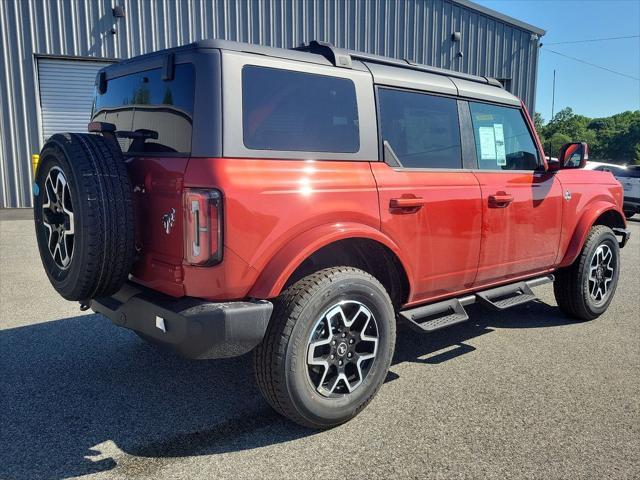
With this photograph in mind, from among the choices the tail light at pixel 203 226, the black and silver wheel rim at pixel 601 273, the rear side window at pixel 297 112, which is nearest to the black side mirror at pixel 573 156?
the black and silver wheel rim at pixel 601 273

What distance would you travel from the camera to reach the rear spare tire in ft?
8.57

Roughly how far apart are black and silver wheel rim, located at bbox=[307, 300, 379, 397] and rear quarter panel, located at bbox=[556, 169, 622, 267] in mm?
2350

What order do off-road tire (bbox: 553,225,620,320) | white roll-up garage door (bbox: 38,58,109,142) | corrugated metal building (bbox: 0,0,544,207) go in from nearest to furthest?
1. off-road tire (bbox: 553,225,620,320)
2. corrugated metal building (bbox: 0,0,544,207)
3. white roll-up garage door (bbox: 38,58,109,142)

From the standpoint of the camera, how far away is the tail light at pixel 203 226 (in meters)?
2.50

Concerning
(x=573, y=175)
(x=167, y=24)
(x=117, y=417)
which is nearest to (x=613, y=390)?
(x=573, y=175)

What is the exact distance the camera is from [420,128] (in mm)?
3582

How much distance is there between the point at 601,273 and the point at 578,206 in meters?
0.82

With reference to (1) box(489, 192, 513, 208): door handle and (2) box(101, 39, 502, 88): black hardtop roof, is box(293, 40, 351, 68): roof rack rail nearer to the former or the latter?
(2) box(101, 39, 502, 88): black hardtop roof

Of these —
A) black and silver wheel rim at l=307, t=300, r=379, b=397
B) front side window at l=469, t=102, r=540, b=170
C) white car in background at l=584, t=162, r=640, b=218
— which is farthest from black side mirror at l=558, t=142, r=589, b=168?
white car in background at l=584, t=162, r=640, b=218

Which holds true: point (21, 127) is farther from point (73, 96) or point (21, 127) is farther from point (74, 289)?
point (74, 289)

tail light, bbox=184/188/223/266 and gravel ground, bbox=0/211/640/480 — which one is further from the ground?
tail light, bbox=184/188/223/266

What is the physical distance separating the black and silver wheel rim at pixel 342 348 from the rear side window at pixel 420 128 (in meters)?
1.03

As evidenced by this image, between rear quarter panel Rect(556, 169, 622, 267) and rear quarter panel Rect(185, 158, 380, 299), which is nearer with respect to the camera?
rear quarter panel Rect(185, 158, 380, 299)

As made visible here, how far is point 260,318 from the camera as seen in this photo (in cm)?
264
